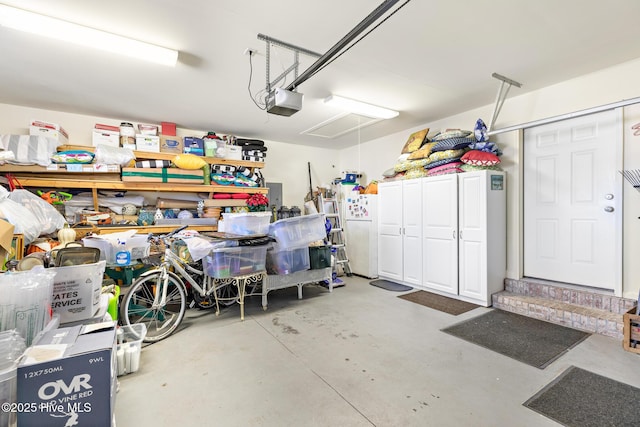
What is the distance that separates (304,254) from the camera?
4.06 metres

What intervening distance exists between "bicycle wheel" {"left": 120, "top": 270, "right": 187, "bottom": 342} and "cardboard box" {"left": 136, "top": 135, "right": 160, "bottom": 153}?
236 cm

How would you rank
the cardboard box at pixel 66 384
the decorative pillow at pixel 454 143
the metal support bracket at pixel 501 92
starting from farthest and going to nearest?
the decorative pillow at pixel 454 143
the metal support bracket at pixel 501 92
the cardboard box at pixel 66 384

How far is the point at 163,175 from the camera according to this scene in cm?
444

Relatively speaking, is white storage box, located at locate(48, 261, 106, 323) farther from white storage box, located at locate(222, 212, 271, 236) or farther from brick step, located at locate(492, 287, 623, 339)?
brick step, located at locate(492, 287, 623, 339)

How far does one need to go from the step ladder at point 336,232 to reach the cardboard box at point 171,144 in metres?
2.74

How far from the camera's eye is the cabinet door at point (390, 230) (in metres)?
4.86

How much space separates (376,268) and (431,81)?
3.27m

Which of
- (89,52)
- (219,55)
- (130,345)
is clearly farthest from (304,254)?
(89,52)

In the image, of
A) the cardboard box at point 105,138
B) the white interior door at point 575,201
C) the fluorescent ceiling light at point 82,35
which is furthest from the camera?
the cardboard box at point 105,138

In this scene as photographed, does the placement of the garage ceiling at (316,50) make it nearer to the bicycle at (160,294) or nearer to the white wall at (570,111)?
the white wall at (570,111)

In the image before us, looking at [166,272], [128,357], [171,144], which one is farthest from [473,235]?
[171,144]

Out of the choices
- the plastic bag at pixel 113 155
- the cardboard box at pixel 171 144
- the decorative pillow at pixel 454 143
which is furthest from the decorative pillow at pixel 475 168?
the plastic bag at pixel 113 155

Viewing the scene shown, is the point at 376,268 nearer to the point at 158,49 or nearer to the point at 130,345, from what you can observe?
the point at 130,345

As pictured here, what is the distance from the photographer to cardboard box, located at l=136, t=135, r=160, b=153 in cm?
438
